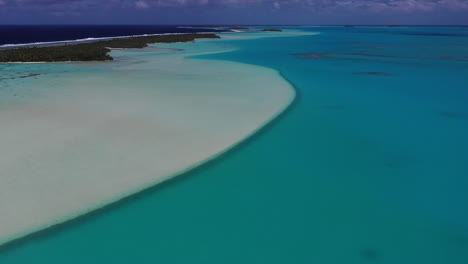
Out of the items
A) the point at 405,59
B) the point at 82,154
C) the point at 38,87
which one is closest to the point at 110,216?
the point at 82,154

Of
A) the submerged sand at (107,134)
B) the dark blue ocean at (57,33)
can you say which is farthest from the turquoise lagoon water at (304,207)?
the dark blue ocean at (57,33)

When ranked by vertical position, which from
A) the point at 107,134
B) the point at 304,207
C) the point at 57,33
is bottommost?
the point at 304,207

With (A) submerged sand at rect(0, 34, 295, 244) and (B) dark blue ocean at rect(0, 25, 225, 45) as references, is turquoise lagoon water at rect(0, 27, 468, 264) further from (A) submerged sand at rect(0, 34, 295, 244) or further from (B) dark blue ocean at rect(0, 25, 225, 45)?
(B) dark blue ocean at rect(0, 25, 225, 45)

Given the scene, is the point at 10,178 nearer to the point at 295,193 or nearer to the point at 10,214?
the point at 10,214

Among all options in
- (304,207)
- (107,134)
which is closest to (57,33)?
(107,134)

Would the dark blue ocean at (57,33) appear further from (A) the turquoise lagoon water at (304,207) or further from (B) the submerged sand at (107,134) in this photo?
(A) the turquoise lagoon water at (304,207)

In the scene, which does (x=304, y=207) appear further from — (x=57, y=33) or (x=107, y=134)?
(x=57, y=33)
